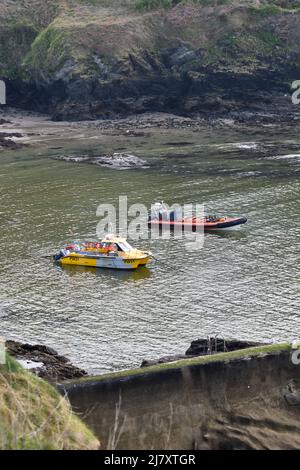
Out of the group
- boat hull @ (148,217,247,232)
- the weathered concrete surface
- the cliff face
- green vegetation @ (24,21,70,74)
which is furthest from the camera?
green vegetation @ (24,21,70,74)

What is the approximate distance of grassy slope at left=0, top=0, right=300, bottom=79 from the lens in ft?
383

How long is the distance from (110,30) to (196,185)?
55.3 metres

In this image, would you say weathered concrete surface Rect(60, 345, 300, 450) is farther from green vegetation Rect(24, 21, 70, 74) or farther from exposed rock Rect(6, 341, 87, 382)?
green vegetation Rect(24, 21, 70, 74)

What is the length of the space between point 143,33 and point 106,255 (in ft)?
251

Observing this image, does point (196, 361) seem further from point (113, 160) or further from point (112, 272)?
point (113, 160)

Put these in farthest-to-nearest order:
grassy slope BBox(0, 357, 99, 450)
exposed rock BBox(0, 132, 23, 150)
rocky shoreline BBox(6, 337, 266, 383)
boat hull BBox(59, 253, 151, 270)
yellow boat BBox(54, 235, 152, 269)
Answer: exposed rock BBox(0, 132, 23, 150)
yellow boat BBox(54, 235, 152, 269)
boat hull BBox(59, 253, 151, 270)
rocky shoreline BBox(6, 337, 266, 383)
grassy slope BBox(0, 357, 99, 450)

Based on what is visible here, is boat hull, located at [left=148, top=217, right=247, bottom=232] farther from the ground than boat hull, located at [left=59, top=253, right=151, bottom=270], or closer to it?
farther from the ground

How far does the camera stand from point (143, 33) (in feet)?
396

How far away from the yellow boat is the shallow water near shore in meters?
0.75

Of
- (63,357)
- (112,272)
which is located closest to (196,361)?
(63,357)

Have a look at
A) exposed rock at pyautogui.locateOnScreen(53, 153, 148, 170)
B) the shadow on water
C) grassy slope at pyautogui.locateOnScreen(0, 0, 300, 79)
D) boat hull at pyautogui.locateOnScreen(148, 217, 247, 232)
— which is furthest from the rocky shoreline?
grassy slope at pyautogui.locateOnScreen(0, 0, 300, 79)

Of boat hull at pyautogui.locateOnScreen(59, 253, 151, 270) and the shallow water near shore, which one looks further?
boat hull at pyautogui.locateOnScreen(59, 253, 151, 270)

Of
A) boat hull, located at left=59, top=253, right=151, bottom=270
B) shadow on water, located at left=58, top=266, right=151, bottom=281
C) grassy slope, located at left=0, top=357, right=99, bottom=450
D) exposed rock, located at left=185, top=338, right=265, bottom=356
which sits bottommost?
shadow on water, located at left=58, top=266, right=151, bottom=281
